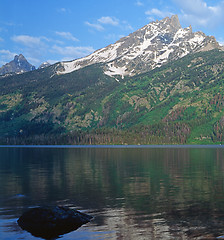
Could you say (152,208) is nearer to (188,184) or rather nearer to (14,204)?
(14,204)

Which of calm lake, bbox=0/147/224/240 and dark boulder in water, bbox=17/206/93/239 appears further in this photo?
dark boulder in water, bbox=17/206/93/239

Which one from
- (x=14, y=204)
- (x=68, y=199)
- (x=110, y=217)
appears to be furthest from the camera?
(x=68, y=199)

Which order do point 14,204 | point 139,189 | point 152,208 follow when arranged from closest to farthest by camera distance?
1. point 152,208
2. point 14,204
3. point 139,189

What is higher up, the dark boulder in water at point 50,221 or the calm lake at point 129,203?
the dark boulder in water at point 50,221

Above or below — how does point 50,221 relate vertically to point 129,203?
above

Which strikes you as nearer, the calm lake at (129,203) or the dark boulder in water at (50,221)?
the calm lake at (129,203)

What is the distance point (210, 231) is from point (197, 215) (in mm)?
7576

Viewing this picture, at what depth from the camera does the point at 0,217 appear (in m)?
41.5

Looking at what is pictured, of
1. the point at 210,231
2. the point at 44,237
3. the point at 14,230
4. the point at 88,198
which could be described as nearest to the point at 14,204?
the point at 88,198

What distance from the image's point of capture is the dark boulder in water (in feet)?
115

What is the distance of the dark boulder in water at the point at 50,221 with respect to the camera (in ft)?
115

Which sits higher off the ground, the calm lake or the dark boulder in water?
the dark boulder in water

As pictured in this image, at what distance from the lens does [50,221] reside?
35875 mm

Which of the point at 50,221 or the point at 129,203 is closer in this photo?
the point at 50,221
